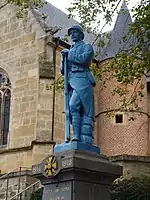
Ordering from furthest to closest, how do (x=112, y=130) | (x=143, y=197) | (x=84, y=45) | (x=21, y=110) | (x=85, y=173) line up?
(x=112, y=130) < (x=21, y=110) < (x=143, y=197) < (x=84, y=45) < (x=85, y=173)

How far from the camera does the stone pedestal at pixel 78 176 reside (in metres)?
7.32

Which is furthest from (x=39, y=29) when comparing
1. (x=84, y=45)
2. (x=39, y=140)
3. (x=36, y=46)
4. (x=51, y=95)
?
(x=84, y=45)

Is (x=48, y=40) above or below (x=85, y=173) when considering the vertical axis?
above

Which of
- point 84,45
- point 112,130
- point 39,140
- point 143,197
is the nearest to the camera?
point 84,45

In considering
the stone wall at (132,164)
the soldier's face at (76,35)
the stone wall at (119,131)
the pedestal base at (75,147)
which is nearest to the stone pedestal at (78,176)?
the pedestal base at (75,147)

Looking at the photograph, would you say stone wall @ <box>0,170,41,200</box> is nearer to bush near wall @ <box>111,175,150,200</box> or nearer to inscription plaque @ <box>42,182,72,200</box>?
bush near wall @ <box>111,175,150,200</box>

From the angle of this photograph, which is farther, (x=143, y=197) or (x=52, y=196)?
(x=143, y=197)

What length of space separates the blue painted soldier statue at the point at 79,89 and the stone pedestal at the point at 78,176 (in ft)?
1.80

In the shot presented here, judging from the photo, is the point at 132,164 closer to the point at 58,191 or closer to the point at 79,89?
the point at 79,89

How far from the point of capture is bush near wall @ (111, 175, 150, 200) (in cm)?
1288

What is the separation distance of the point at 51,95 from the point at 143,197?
6.83m

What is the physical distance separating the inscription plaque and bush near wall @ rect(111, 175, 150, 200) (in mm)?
5214

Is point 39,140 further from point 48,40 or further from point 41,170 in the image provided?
point 41,170

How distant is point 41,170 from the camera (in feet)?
25.7
